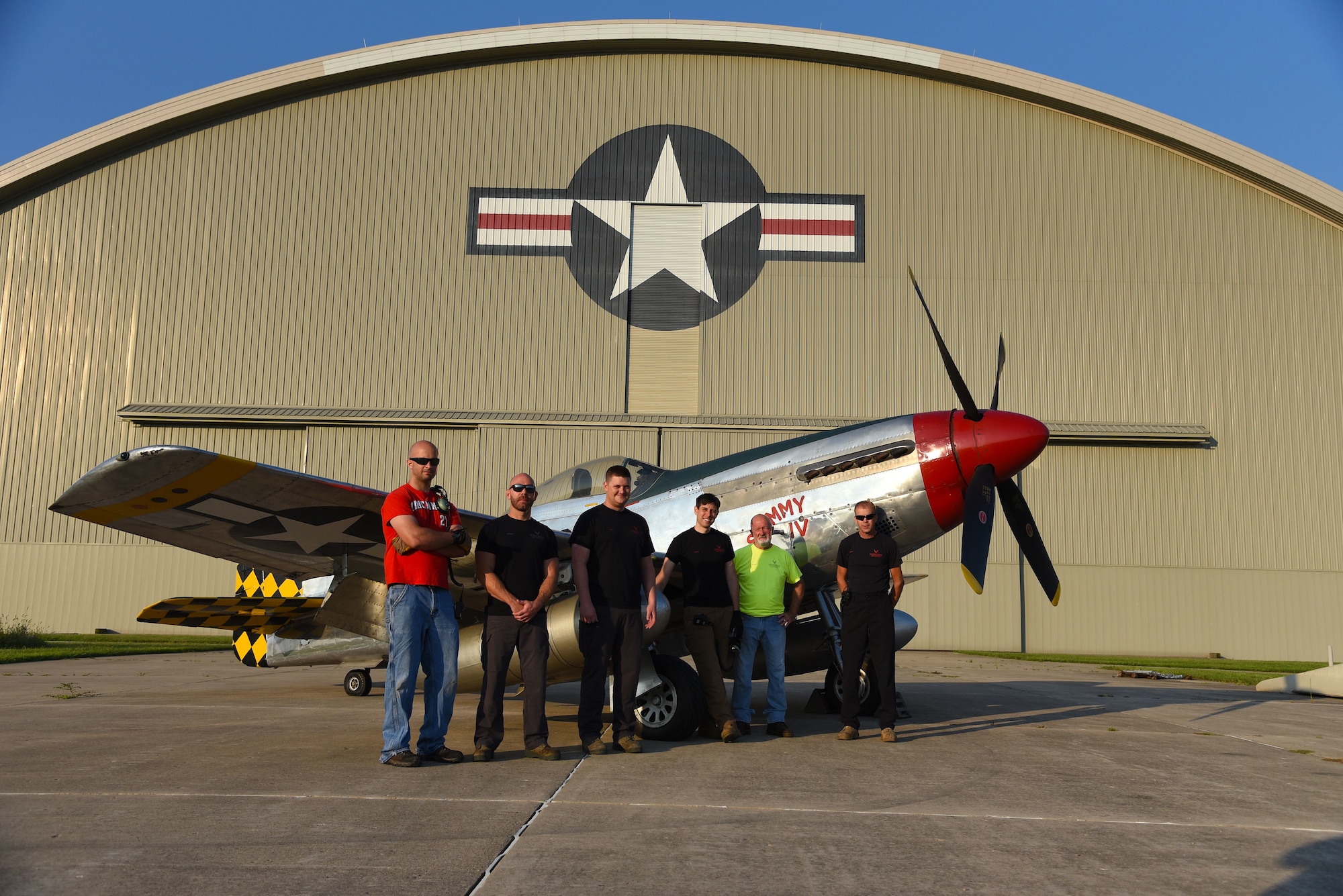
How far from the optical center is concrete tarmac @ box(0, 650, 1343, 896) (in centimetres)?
296

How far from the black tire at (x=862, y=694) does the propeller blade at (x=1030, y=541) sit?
178cm

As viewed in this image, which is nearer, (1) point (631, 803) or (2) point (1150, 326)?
(1) point (631, 803)

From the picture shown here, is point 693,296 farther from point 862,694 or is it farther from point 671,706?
point 671,706

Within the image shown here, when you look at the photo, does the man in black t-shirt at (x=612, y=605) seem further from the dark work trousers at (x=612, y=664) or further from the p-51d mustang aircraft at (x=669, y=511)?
the p-51d mustang aircraft at (x=669, y=511)

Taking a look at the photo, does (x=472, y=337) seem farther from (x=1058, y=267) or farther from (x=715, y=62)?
(x=1058, y=267)

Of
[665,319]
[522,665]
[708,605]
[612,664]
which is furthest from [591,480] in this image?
[665,319]

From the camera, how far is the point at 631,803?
4.10 meters

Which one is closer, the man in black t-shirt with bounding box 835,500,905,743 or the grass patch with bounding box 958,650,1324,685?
the man in black t-shirt with bounding box 835,500,905,743

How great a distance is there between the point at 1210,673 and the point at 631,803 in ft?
47.6

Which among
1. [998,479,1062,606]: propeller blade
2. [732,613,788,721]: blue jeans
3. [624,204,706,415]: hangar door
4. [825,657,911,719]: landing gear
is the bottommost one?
[825,657,911,719]: landing gear

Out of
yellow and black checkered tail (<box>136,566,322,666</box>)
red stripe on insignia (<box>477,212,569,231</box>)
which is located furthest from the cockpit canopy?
red stripe on insignia (<box>477,212,569,231</box>)

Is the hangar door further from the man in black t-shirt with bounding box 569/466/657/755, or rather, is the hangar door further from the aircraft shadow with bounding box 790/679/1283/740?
the man in black t-shirt with bounding box 569/466/657/755

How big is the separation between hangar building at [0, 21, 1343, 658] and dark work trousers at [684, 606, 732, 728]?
13.5 meters

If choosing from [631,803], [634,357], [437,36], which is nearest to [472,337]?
[634,357]
